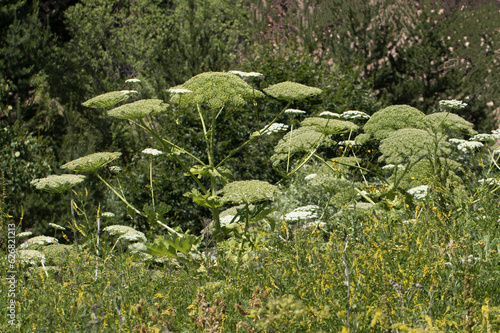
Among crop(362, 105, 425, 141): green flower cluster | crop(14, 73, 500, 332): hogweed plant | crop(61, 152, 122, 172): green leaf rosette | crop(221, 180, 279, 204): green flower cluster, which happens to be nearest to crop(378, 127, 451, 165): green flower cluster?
crop(14, 73, 500, 332): hogweed plant

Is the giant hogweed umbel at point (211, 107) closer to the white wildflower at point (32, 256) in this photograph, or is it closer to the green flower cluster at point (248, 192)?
the green flower cluster at point (248, 192)

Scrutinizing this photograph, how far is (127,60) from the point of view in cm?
1961

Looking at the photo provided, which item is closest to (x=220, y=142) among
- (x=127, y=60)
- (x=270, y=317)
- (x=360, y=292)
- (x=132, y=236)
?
(x=132, y=236)

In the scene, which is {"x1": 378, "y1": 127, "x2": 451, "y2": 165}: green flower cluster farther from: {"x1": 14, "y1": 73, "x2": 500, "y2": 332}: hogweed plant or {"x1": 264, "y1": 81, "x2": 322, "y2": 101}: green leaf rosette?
{"x1": 264, "y1": 81, "x2": 322, "y2": 101}: green leaf rosette

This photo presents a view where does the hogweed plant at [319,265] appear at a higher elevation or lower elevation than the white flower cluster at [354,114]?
higher

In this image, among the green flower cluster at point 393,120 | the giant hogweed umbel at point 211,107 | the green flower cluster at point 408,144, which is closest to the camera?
the giant hogweed umbel at point 211,107

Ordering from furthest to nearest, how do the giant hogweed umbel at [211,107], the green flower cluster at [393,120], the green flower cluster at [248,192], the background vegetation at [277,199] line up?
the green flower cluster at [393,120], the giant hogweed umbel at [211,107], the green flower cluster at [248,192], the background vegetation at [277,199]

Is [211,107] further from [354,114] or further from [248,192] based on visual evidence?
[354,114]

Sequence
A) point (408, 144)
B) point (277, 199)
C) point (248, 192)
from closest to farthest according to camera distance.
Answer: point (248, 192) < point (408, 144) < point (277, 199)

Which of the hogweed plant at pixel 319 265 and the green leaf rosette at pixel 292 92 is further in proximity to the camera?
the green leaf rosette at pixel 292 92

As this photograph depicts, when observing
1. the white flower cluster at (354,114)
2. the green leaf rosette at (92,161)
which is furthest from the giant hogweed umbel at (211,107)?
the white flower cluster at (354,114)

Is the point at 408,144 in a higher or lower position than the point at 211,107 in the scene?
lower

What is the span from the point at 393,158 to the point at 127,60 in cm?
1717

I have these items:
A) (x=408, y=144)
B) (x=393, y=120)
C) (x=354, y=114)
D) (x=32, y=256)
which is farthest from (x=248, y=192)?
(x=354, y=114)
